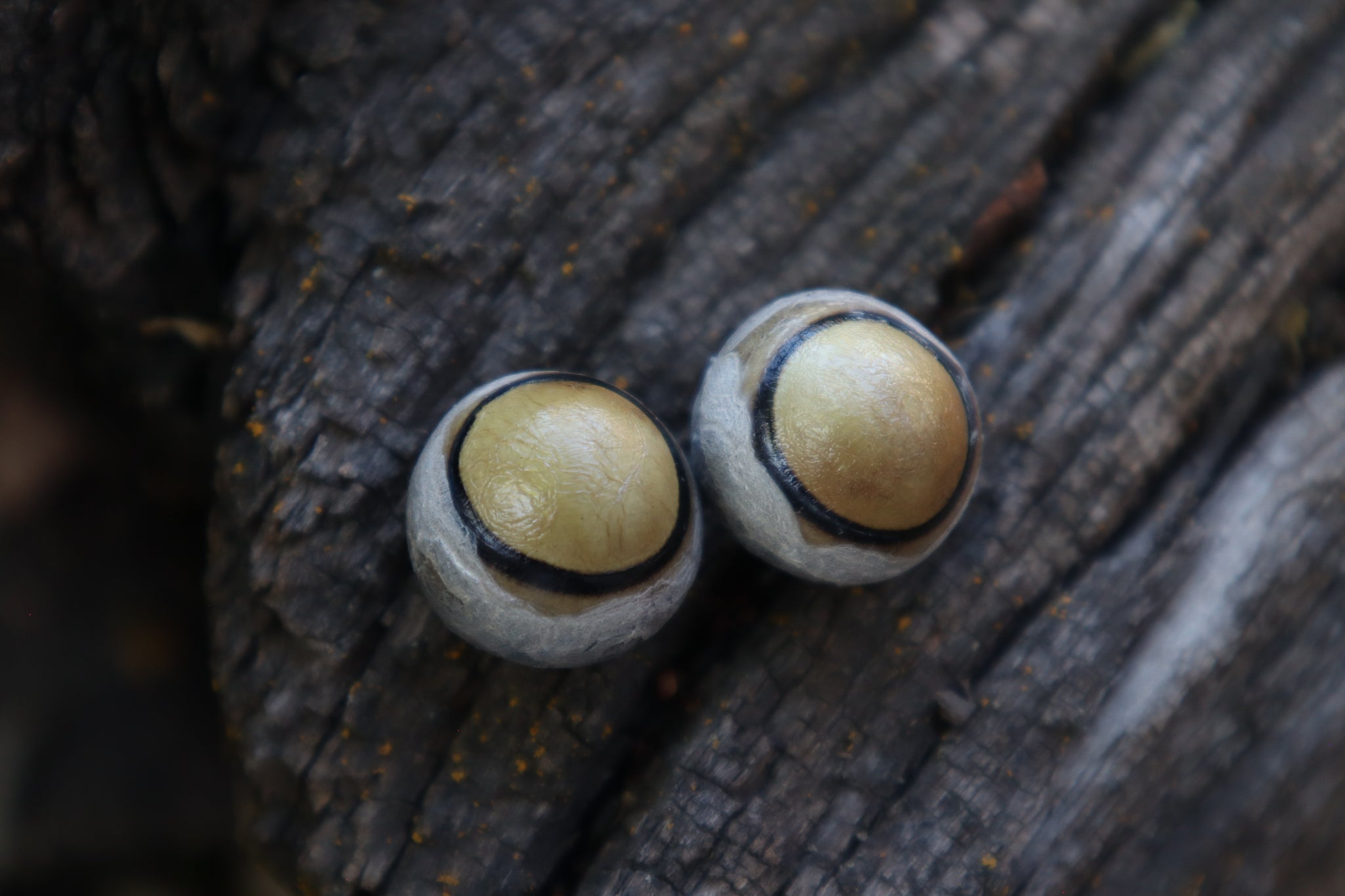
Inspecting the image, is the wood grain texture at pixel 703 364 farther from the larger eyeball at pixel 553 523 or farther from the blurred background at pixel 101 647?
the blurred background at pixel 101 647

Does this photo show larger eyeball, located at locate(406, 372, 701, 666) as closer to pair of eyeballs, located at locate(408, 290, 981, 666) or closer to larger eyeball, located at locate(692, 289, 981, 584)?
pair of eyeballs, located at locate(408, 290, 981, 666)

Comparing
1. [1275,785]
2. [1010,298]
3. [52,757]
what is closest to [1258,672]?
[1275,785]

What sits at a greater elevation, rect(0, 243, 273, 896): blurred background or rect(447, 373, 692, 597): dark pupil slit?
rect(447, 373, 692, 597): dark pupil slit

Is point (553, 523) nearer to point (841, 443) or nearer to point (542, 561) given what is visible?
point (542, 561)

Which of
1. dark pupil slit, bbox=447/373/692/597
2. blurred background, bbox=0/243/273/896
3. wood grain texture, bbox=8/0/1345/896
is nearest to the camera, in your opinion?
dark pupil slit, bbox=447/373/692/597

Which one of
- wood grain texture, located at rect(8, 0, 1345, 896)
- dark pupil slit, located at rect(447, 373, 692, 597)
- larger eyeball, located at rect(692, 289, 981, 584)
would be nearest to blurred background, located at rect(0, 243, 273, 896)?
wood grain texture, located at rect(8, 0, 1345, 896)

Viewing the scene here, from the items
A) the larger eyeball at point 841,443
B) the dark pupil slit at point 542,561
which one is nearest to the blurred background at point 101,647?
the dark pupil slit at point 542,561

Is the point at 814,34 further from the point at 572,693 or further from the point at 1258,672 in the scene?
the point at 1258,672
